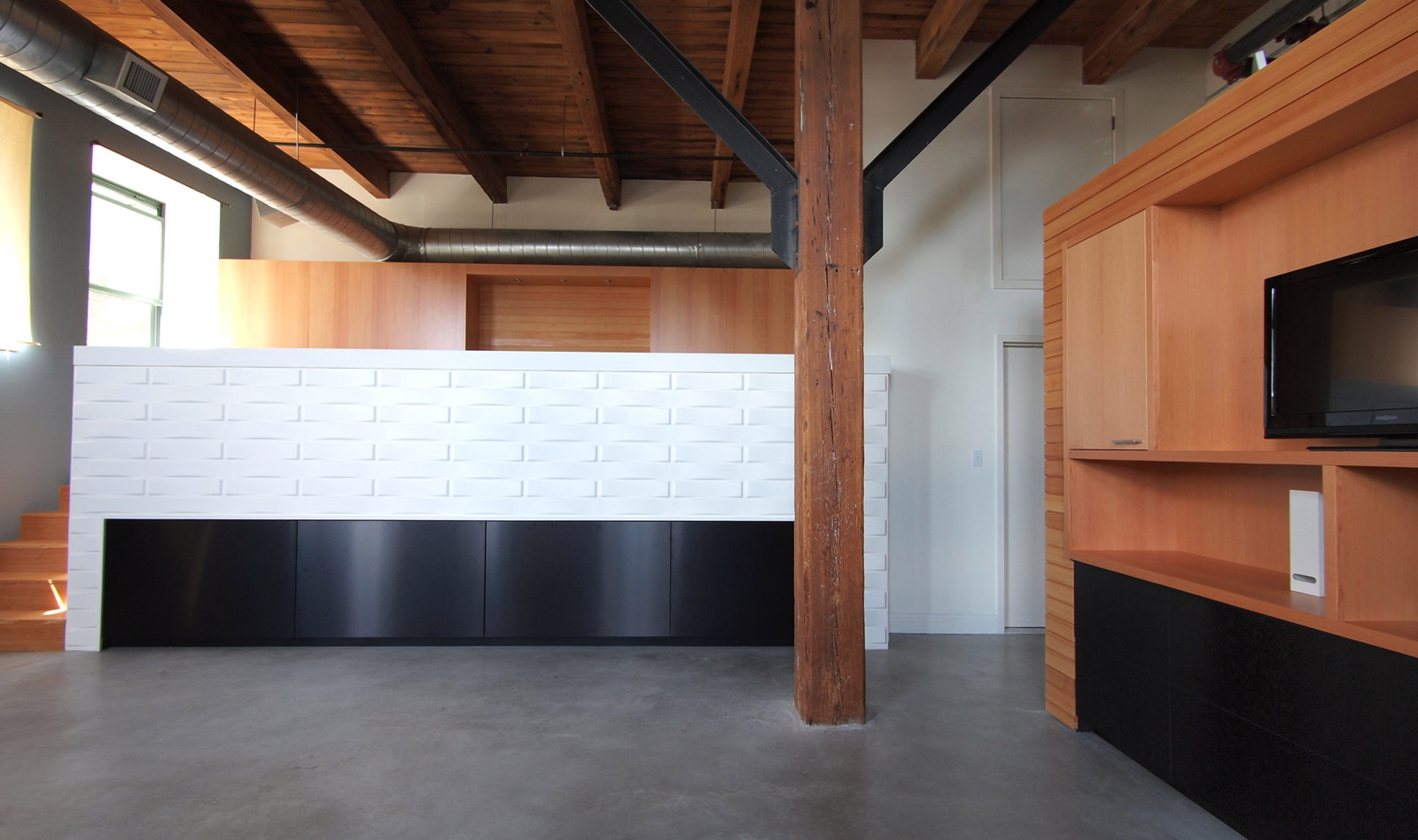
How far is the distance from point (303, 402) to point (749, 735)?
121 inches

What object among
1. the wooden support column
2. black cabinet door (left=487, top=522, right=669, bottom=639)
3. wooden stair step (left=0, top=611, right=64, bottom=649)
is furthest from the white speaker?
wooden stair step (left=0, top=611, right=64, bottom=649)

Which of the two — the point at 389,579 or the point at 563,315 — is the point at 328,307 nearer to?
the point at 563,315

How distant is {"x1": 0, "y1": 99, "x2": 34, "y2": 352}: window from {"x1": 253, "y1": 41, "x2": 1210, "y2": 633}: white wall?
580 cm

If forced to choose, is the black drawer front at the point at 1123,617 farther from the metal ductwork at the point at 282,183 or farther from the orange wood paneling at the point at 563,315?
the orange wood paneling at the point at 563,315

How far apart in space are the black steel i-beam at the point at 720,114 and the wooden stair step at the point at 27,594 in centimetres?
447

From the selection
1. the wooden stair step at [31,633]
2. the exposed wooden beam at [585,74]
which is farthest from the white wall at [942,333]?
the wooden stair step at [31,633]

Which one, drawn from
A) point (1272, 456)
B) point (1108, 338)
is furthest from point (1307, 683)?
point (1108, 338)

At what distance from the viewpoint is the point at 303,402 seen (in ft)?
13.6

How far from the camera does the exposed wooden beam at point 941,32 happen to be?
4.00m

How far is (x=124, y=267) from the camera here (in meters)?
6.21

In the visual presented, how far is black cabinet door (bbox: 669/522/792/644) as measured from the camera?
4.20 m

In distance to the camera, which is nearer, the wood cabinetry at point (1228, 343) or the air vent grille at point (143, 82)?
the wood cabinetry at point (1228, 343)

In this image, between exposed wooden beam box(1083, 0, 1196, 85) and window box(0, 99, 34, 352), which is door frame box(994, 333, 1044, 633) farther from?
window box(0, 99, 34, 352)

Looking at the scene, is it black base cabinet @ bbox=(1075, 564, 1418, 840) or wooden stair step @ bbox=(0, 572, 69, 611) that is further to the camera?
wooden stair step @ bbox=(0, 572, 69, 611)
